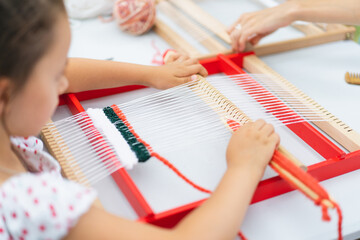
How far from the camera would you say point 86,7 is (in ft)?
5.46

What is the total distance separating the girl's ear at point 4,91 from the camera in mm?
629

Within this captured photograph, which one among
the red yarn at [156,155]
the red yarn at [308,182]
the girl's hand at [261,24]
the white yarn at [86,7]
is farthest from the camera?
the white yarn at [86,7]

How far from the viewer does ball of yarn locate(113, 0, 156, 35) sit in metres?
1.50

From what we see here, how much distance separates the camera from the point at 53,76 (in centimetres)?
68

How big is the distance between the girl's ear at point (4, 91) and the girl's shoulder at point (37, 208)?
4.3 inches

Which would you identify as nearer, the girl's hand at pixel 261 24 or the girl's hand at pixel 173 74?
the girl's hand at pixel 173 74

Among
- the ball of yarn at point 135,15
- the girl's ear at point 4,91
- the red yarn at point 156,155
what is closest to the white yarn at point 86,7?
the ball of yarn at point 135,15

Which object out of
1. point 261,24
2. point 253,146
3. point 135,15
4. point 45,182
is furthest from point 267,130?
point 135,15

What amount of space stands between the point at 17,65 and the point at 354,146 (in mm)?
738

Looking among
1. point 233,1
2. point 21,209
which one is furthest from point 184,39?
point 21,209

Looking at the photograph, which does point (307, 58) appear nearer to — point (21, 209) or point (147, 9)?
point (147, 9)

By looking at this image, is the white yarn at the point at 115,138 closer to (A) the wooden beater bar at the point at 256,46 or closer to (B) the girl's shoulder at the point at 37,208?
(B) the girl's shoulder at the point at 37,208

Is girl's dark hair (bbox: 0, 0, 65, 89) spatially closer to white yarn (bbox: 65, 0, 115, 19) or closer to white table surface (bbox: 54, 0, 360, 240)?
white table surface (bbox: 54, 0, 360, 240)

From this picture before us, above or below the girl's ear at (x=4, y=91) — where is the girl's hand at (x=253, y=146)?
below
